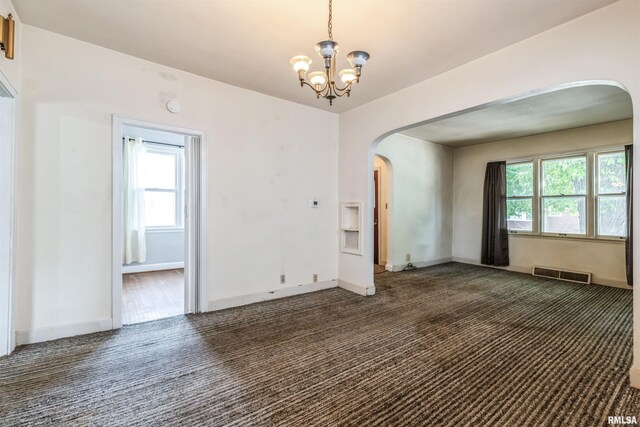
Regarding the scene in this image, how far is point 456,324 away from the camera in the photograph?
3.18 m

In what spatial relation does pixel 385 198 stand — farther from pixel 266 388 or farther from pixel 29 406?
pixel 29 406

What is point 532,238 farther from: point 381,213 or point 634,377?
point 634,377

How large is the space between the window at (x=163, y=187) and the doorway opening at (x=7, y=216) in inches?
156

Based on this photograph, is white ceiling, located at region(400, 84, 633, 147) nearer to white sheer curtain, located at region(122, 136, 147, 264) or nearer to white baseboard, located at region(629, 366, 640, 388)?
white baseboard, located at region(629, 366, 640, 388)

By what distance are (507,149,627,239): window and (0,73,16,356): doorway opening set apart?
7414mm

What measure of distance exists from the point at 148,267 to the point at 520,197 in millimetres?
7746

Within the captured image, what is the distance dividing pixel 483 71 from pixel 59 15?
3.78m

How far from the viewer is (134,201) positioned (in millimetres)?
5949

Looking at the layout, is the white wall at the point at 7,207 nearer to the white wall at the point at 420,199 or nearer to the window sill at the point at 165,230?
the window sill at the point at 165,230

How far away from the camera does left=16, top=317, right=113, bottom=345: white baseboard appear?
2613 mm

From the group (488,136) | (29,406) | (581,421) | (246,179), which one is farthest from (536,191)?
(29,406)

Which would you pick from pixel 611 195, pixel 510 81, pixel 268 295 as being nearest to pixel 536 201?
pixel 611 195

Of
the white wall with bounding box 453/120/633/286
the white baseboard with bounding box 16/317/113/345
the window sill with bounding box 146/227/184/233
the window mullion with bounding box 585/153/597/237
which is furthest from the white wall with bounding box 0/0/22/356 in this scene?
the window mullion with bounding box 585/153/597/237

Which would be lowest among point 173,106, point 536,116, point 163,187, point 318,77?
point 163,187
